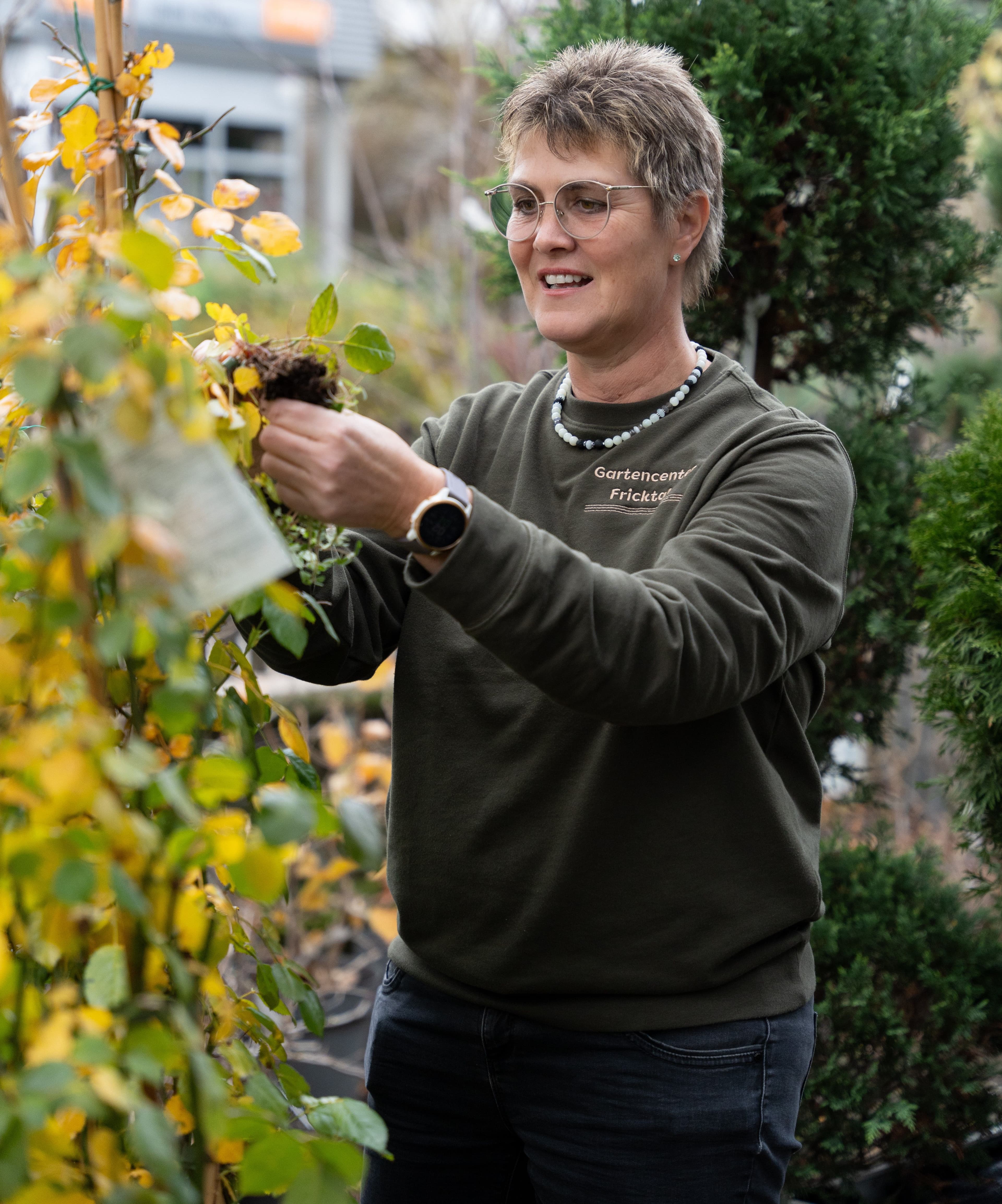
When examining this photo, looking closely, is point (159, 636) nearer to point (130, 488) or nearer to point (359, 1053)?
point (130, 488)

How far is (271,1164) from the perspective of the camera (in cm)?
83

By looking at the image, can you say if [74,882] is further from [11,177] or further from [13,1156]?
[11,177]

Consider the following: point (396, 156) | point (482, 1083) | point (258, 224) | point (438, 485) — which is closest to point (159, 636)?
point (438, 485)

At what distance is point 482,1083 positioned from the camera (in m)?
1.46

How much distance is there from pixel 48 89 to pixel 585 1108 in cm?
124

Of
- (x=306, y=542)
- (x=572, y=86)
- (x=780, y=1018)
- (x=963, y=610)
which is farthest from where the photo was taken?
(x=963, y=610)

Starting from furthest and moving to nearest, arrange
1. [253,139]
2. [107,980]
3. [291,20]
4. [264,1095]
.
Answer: [253,139] → [291,20] → [264,1095] → [107,980]

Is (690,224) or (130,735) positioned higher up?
(690,224)

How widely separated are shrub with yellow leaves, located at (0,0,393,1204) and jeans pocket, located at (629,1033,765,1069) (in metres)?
0.44

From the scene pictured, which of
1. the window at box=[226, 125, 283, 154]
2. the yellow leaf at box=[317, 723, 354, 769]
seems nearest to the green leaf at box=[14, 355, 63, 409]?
the yellow leaf at box=[317, 723, 354, 769]

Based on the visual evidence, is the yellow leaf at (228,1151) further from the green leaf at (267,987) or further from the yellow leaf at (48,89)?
the yellow leaf at (48,89)

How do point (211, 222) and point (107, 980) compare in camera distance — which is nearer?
point (107, 980)

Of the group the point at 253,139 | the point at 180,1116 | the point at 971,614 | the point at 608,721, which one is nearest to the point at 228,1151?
the point at 180,1116

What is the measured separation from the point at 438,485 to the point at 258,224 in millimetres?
322
